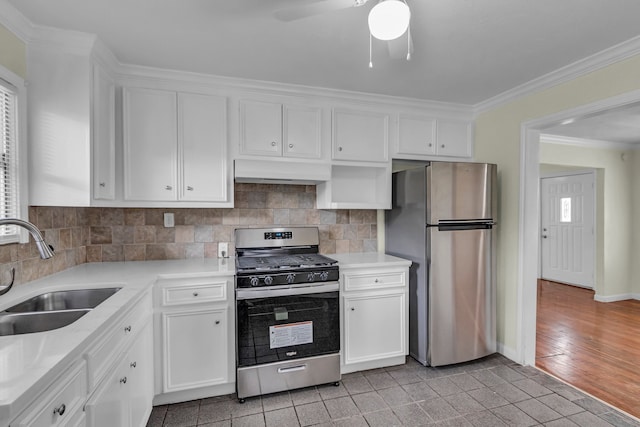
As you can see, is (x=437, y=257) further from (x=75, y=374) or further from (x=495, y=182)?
(x=75, y=374)

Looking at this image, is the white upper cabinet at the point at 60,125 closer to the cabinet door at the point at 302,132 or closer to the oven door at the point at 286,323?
the oven door at the point at 286,323

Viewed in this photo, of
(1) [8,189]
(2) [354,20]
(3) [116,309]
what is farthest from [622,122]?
(1) [8,189]

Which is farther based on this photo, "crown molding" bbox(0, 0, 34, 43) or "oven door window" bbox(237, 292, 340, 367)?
"oven door window" bbox(237, 292, 340, 367)

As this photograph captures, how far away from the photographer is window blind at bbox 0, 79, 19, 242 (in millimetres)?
1734

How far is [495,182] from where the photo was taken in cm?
283

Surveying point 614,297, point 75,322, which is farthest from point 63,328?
point 614,297

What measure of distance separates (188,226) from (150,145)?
0.72 m

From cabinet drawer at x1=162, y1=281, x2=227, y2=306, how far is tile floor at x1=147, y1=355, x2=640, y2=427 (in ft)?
2.34

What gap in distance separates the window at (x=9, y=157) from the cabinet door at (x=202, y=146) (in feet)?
2.98

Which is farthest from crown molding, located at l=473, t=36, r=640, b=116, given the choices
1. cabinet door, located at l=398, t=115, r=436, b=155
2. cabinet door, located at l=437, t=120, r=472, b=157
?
cabinet door, located at l=398, t=115, r=436, b=155

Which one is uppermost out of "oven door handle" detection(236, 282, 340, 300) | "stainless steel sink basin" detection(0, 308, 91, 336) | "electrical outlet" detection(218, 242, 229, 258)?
"electrical outlet" detection(218, 242, 229, 258)

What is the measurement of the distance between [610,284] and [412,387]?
4.29m

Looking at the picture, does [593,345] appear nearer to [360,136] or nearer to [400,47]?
[360,136]

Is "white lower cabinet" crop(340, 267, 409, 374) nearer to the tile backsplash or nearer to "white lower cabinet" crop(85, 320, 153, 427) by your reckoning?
the tile backsplash
